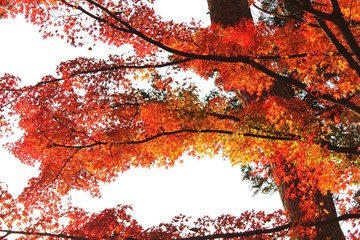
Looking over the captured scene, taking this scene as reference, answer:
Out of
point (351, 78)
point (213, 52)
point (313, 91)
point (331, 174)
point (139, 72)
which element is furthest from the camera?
point (139, 72)

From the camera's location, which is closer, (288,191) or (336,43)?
(336,43)

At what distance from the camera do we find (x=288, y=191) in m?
8.59

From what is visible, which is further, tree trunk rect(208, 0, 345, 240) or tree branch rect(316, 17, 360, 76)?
tree trunk rect(208, 0, 345, 240)

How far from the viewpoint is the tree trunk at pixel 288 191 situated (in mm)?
8031

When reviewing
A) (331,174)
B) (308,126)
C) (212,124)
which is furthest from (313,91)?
(212,124)

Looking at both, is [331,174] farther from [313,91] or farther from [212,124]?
[212,124]

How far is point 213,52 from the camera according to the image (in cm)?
725

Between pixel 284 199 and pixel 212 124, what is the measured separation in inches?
99.8

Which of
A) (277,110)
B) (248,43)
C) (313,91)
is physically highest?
(248,43)

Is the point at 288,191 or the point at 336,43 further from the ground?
the point at 336,43

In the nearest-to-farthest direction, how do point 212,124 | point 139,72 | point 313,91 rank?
point 313,91 → point 139,72 → point 212,124

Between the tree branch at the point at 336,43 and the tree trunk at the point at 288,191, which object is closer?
the tree branch at the point at 336,43

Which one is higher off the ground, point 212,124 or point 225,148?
point 212,124

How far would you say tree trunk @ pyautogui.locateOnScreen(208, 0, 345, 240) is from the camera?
8031mm
